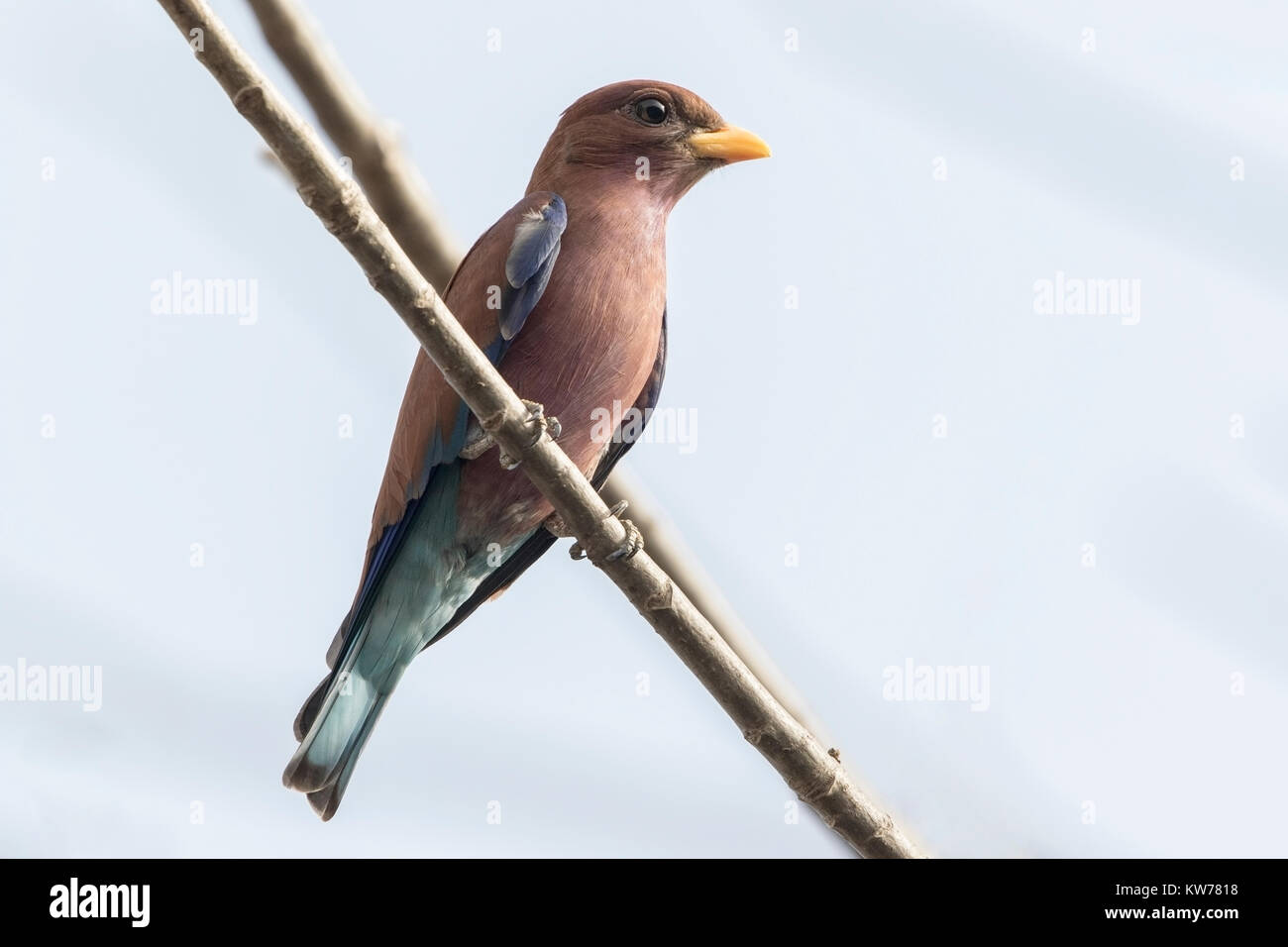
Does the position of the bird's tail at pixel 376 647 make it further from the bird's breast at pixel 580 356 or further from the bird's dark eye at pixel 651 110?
the bird's dark eye at pixel 651 110

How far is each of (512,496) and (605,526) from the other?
3.47 feet

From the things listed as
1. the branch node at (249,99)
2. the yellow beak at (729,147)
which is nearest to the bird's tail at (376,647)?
the yellow beak at (729,147)

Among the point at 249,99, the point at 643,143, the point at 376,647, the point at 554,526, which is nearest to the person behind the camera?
the point at 249,99

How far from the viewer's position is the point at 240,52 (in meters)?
2.85

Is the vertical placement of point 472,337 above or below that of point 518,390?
above

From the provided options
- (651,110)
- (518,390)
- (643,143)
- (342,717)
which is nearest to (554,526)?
(518,390)

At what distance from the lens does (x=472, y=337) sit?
473 centimetres

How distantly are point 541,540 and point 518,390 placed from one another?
2.67 ft

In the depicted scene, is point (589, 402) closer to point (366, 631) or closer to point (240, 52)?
point (366, 631)

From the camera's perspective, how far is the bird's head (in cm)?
534

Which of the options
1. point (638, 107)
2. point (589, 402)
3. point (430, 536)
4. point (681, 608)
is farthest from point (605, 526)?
point (638, 107)

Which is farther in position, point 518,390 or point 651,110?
point 651,110

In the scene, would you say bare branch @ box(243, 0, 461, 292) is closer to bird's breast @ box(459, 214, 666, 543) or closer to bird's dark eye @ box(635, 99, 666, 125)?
bird's breast @ box(459, 214, 666, 543)

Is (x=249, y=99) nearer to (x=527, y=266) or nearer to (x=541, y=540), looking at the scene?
(x=527, y=266)
